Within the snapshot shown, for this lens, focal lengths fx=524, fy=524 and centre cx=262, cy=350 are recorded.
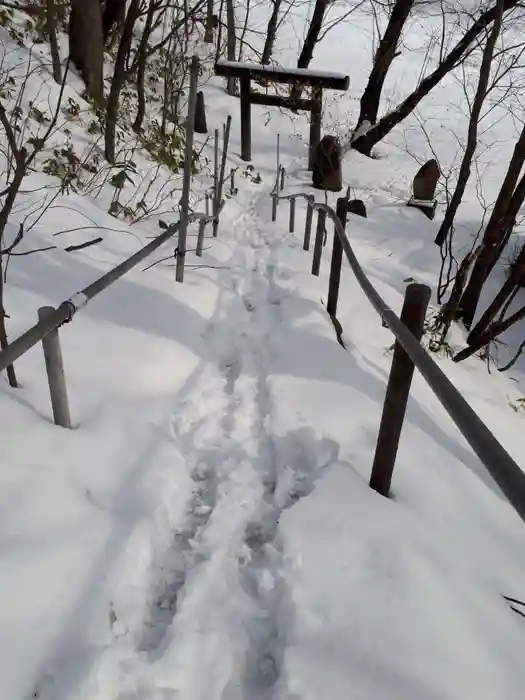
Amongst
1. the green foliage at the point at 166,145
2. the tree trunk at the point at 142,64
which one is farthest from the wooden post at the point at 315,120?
the tree trunk at the point at 142,64

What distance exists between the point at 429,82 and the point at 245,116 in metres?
4.13

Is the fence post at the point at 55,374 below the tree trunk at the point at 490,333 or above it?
above

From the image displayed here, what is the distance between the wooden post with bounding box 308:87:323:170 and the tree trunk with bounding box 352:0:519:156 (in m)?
2.32

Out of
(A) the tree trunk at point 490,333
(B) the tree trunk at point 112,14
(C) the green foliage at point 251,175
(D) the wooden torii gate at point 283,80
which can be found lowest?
(A) the tree trunk at point 490,333

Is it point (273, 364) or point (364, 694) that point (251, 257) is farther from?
point (364, 694)

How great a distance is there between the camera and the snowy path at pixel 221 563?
1.47 metres

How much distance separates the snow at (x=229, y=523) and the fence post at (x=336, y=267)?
0.34 m

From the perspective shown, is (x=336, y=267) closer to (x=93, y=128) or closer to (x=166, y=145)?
(x=93, y=128)

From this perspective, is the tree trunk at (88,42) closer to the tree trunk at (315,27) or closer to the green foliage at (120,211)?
the green foliage at (120,211)

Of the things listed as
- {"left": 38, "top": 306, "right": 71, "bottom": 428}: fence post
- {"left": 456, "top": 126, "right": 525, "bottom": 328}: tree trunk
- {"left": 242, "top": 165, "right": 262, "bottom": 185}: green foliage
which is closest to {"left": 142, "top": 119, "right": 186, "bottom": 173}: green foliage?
{"left": 242, "top": 165, "right": 262, "bottom": 185}: green foliage

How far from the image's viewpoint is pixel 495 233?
583cm

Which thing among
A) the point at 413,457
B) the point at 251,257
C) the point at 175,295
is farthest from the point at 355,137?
the point at 413,457

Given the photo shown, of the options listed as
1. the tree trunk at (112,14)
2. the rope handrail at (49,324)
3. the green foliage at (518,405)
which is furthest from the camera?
the tree trunk at (112,14)

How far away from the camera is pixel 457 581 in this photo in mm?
1785
